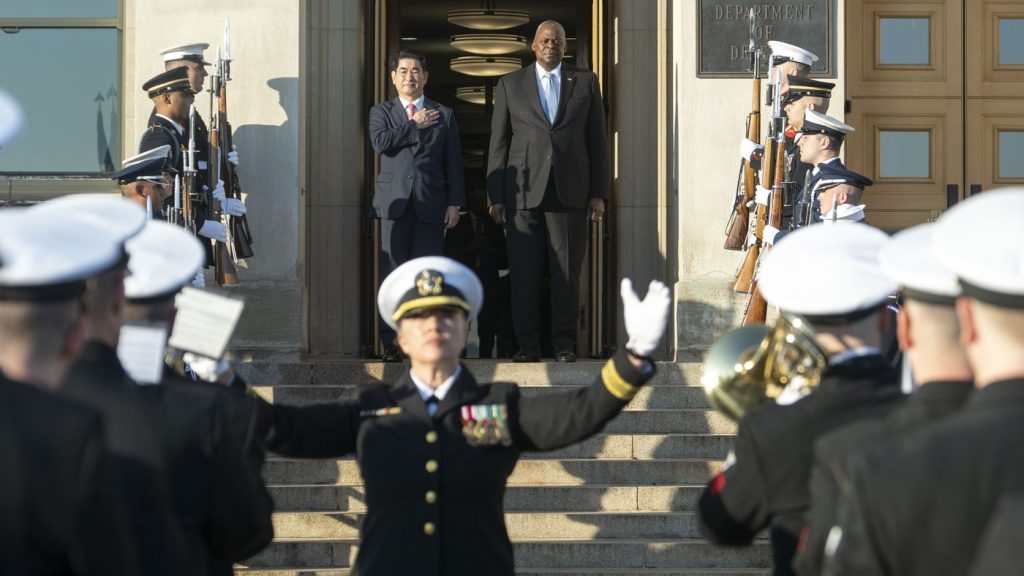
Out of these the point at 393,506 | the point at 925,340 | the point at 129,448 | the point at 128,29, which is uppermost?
the point at 128,29

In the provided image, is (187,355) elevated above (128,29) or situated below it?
below

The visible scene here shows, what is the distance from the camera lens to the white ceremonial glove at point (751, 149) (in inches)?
421

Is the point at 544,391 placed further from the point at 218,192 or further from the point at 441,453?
the point at 441,453

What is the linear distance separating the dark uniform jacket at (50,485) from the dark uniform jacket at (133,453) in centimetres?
50

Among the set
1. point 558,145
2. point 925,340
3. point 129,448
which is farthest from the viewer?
point 558,145

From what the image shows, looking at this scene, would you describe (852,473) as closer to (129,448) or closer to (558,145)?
(129,448)

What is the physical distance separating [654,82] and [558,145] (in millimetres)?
1858

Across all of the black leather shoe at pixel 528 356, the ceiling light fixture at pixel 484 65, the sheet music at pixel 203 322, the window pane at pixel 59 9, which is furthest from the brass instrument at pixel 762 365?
the ceiling light fixture at pixel 484 65

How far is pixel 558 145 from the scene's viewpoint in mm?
11133

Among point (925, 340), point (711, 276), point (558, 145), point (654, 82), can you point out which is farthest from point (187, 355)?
point (654, 82)

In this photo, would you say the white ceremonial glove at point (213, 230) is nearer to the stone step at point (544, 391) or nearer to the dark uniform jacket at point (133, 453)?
the stone step at point (544, 391)

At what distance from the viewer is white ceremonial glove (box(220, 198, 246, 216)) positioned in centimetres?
1061

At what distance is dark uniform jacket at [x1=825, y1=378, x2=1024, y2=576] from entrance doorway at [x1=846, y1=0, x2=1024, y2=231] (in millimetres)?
10519

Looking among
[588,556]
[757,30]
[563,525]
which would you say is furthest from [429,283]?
[757,30]
